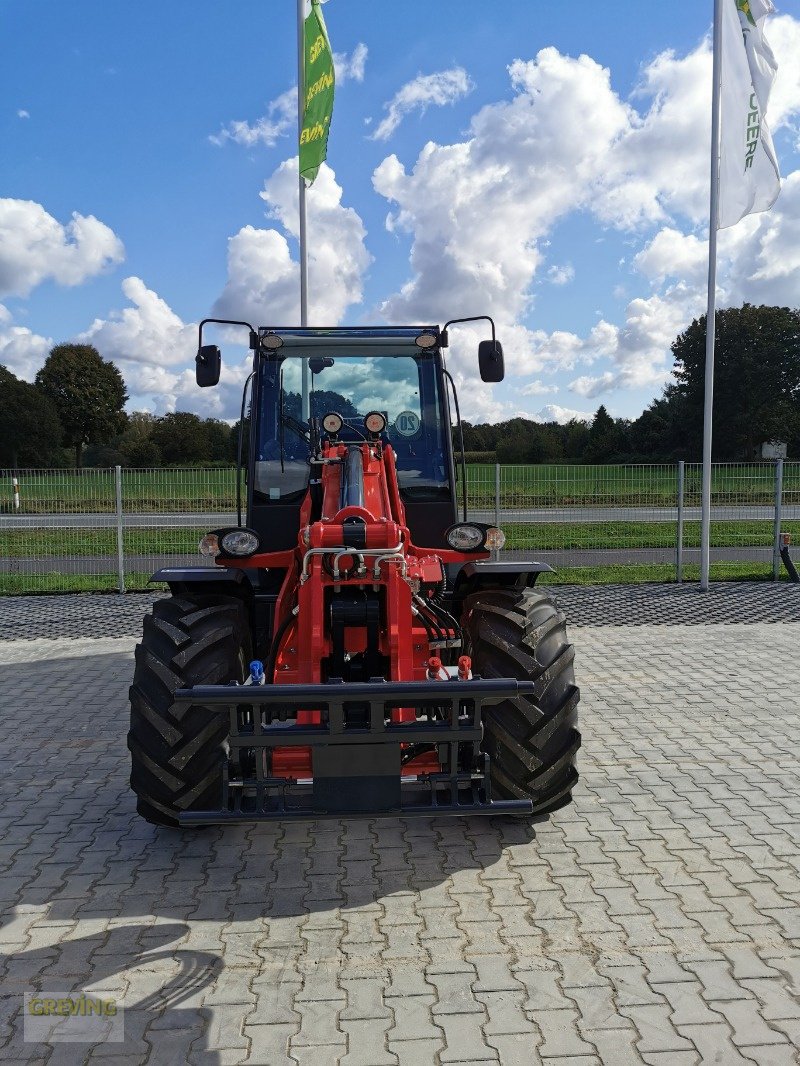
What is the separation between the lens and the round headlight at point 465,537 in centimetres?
464

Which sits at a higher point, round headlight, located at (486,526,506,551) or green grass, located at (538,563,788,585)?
round headlight, located at (486,526,506,551)

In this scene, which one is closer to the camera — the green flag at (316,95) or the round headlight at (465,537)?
the round headlight at (465,537)

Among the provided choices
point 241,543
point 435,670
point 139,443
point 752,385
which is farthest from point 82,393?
point 435,670

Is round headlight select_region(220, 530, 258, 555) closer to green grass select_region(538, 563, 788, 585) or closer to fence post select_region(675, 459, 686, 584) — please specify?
green grass select_region(538, 563, 788, 585)

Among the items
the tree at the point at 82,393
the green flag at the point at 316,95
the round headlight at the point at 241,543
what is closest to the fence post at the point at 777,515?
the green flag at the point at 316,95

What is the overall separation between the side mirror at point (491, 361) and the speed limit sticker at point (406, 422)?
588 mm

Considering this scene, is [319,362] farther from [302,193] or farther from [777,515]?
[777,515]

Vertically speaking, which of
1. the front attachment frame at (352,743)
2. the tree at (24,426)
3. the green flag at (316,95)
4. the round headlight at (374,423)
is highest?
the green flag at (316,95)

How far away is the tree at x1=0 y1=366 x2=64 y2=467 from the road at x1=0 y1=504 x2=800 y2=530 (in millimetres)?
26590

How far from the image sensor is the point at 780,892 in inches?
146

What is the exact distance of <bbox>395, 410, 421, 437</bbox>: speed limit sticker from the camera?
5820 millimetres

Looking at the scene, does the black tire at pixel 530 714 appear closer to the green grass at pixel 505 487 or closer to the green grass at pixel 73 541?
the green grass at pixel 505 487

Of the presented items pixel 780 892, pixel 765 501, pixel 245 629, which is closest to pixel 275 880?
pixel 245 629

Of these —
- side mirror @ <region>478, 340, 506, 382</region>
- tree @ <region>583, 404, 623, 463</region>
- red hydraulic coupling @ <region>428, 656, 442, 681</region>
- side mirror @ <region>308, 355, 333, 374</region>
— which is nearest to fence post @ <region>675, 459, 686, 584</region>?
side mirror @ <region>478, 340, 506, 382</region>
